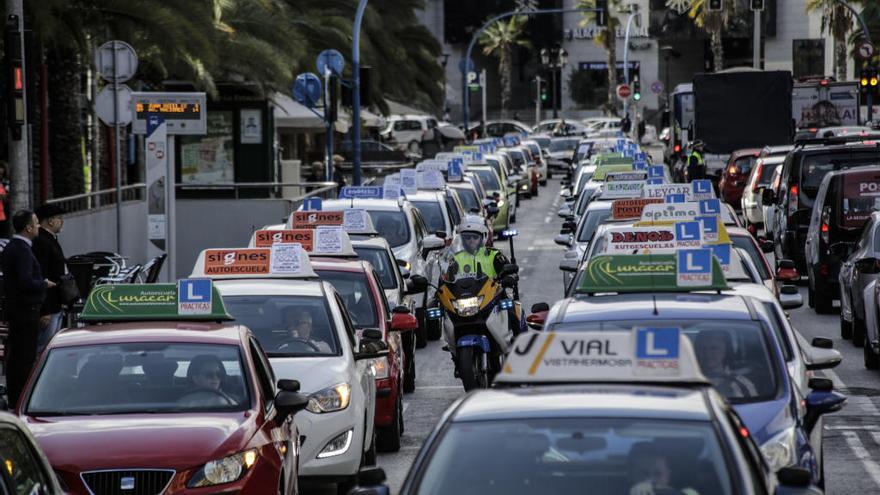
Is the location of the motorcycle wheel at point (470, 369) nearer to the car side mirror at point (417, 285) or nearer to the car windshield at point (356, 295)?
the car windshield at point (356, 295)

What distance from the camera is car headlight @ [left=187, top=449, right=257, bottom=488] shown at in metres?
9.12

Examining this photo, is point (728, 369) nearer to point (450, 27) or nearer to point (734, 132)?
point (734, 132)

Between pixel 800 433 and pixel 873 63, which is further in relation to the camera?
pixel 873 63

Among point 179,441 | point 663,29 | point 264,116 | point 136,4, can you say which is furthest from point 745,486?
point 663,29

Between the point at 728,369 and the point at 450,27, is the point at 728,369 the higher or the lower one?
the lower one

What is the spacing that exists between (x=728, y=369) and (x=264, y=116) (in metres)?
31.2

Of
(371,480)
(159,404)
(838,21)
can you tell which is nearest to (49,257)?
(159,404)

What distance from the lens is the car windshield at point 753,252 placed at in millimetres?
17450

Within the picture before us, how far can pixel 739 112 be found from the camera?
4559 centimetres

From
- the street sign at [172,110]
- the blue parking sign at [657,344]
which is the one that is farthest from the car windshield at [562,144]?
the blue parking sign at [657,344]

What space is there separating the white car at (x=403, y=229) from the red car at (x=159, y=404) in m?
11.1

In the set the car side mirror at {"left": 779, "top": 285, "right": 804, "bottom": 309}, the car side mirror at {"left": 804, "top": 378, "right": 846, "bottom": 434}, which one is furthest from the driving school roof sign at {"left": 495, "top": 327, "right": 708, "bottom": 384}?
the car side mirror at {"left": 779, "top": 285, "right": 804, "bottom": 309}

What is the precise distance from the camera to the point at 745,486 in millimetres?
6316

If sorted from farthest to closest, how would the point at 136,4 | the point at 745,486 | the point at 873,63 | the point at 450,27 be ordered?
the point at 450,27 → the point at 873,63 → the point at 136,4 → the point at 745,486
